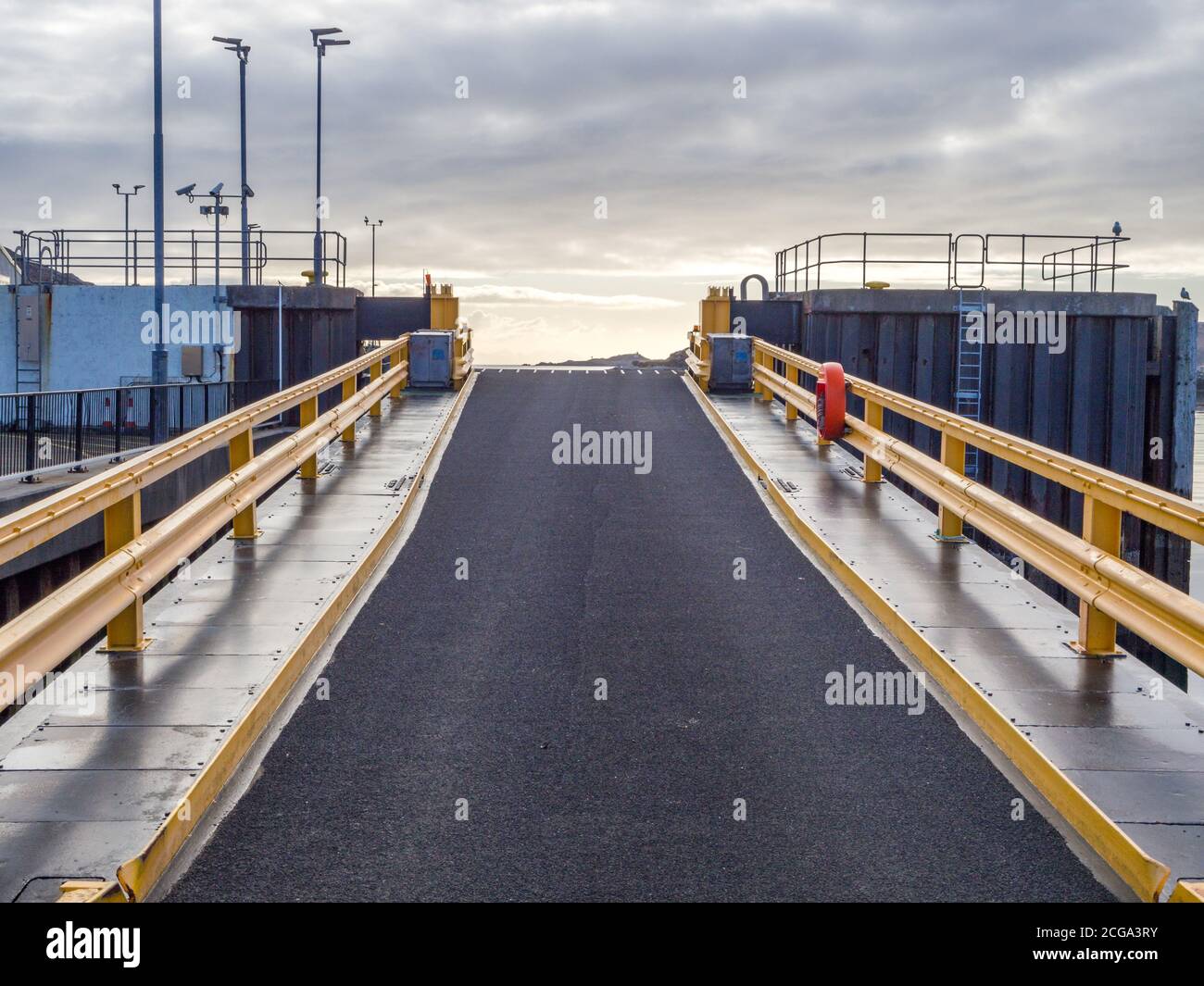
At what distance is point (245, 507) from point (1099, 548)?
6.58m

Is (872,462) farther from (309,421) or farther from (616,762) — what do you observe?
(616,762)

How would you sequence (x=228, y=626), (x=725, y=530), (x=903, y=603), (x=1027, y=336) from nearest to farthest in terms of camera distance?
(x=228, y=626)
(x=903, y=603)
(x=725, y=530)
(x=1027, y=336)

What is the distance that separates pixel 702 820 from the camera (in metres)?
5.78

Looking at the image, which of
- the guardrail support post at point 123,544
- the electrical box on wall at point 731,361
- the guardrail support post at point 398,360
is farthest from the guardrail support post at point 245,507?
the electrical box on wall at point 731,361

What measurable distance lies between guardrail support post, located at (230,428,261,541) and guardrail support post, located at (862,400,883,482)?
21.6 ft

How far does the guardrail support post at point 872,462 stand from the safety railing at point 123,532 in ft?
19.8

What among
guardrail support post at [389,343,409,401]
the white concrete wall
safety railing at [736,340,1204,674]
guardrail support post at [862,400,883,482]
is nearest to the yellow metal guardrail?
safety railing at [736,340,1204,674]

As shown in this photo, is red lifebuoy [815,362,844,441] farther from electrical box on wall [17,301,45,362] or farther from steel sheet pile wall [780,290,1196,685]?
electrical box on wall [17,301,45,362]

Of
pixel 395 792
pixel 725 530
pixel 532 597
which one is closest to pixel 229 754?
pixel 395 792

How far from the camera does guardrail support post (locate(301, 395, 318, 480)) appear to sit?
536 inches

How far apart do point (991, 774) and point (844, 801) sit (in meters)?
0.86

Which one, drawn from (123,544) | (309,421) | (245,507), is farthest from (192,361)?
(123,544)
